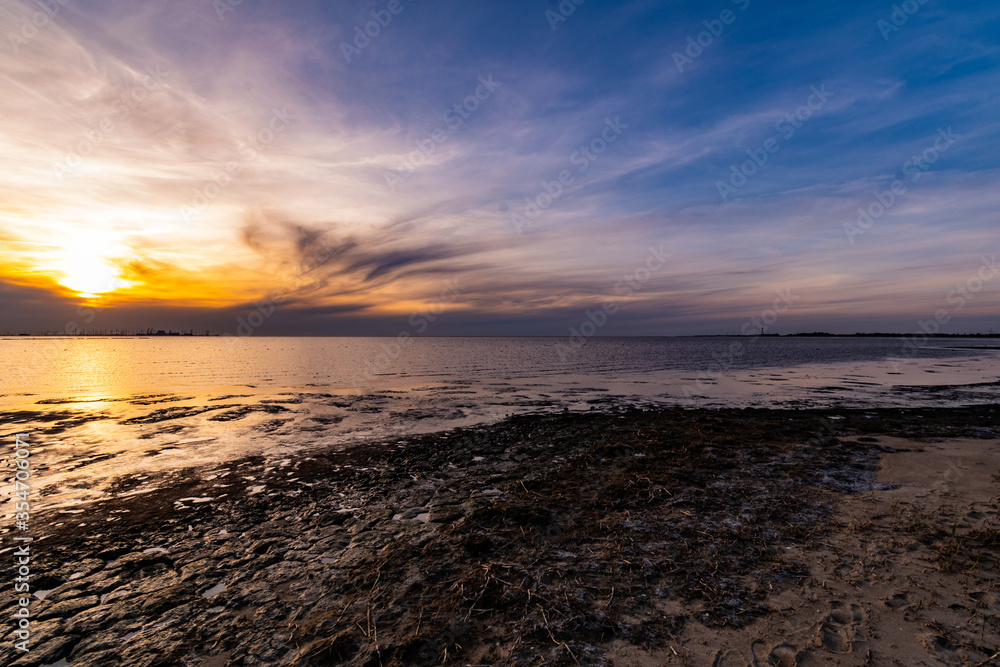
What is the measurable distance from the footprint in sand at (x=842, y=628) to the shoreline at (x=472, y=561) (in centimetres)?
3

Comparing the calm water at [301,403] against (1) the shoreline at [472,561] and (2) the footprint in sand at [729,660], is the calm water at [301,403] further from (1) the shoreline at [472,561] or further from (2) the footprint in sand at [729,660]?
(2) the footprint in sand at [729,660]

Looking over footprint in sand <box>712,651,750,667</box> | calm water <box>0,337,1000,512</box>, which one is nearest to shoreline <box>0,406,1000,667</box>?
footprint in sand <box>712,651,750,667</box>

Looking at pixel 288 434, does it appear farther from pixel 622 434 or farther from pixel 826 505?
pixel 826 505

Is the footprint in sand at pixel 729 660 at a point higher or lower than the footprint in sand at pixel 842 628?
lower

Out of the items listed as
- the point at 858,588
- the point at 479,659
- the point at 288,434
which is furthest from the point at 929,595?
the point at 288,434

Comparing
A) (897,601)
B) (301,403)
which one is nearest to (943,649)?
(897,601)

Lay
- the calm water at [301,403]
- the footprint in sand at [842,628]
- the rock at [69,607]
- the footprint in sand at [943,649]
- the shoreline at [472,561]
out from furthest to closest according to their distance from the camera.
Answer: the calm water at [301,403] < the rock at [69,607] < the shoreline at [472,561] < the footprint in sand at [842,628] < the footprint in sand at [943,649]

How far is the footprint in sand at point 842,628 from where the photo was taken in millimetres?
4594

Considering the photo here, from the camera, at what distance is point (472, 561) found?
676 centimetres

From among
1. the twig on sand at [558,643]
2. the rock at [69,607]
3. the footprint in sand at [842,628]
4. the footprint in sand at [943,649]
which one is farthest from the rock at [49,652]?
the footprint in sand at [943,649]

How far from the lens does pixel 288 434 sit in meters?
17.7

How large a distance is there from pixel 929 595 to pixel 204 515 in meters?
12.3

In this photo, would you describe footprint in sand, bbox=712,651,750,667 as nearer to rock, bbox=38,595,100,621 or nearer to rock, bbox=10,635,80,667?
rock, bbox=10,635,80,667

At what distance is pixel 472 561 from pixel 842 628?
4.67m
